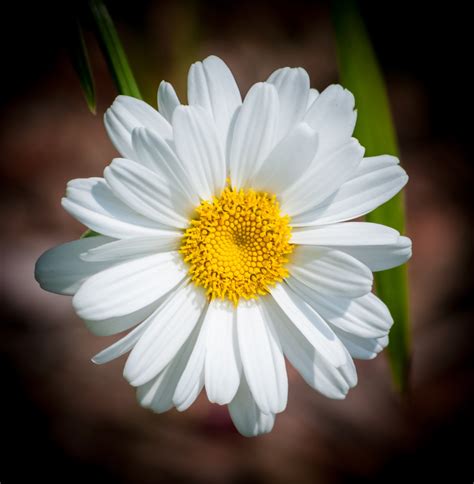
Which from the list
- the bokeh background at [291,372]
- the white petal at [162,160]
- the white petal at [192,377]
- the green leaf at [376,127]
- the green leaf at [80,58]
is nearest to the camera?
the white petal at [162,160]

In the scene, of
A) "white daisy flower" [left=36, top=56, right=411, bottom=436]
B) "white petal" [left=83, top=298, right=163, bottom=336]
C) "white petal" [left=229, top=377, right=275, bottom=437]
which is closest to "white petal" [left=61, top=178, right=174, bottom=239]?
"white daisy flower" [left=36, top=56, right=411, bottom=436]

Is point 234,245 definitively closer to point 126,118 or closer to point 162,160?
point 162,160

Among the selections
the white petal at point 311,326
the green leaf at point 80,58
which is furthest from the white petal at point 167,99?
the white petal at point 311,326

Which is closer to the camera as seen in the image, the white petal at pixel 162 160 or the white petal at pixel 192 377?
the white petal at pixel 162 160

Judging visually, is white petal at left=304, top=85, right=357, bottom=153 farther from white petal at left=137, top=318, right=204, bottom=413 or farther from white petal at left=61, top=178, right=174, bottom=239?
white petal at left=137, top=318, right=204, bottom=413

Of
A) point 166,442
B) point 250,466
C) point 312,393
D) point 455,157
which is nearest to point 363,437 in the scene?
point 312,393

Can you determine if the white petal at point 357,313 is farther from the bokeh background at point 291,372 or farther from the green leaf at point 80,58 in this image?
the bokeh background at point 291,372
